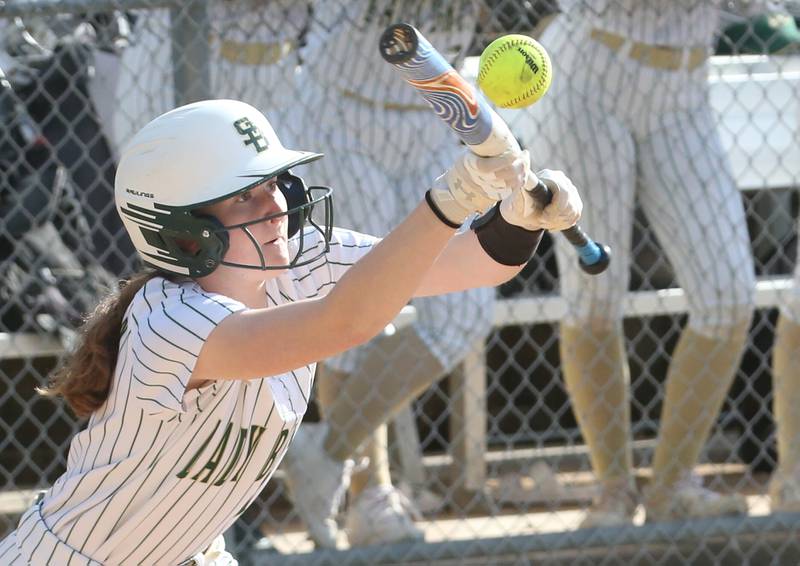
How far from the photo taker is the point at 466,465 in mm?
4566

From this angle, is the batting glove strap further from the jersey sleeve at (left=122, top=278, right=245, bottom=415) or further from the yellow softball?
the jersey sleeve at (left=122, top=278, right=245, bottom=415)

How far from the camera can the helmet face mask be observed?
6.25 feet

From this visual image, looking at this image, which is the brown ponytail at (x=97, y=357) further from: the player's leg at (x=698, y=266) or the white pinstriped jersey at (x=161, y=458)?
the player's leg at (x=698, y=266)

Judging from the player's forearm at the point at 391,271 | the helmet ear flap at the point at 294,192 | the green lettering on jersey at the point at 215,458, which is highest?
the player's forearm at the point at 391,271

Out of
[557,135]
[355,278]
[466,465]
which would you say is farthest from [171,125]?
[466,465]

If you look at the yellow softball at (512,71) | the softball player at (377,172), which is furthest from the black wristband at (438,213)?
the softball player at (377,172)

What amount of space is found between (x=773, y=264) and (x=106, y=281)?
238 centimetres

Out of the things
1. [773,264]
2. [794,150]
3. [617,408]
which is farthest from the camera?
[773,264]

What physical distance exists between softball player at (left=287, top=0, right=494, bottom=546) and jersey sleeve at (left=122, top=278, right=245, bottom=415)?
155 cm

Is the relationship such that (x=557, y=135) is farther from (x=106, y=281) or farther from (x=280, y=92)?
(x=106, y=281)

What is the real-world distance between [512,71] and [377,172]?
169cm

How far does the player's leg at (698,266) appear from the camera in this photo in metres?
3.58

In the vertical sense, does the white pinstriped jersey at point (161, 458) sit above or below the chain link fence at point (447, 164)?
above

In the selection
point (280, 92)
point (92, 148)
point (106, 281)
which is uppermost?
point (280, 92)
